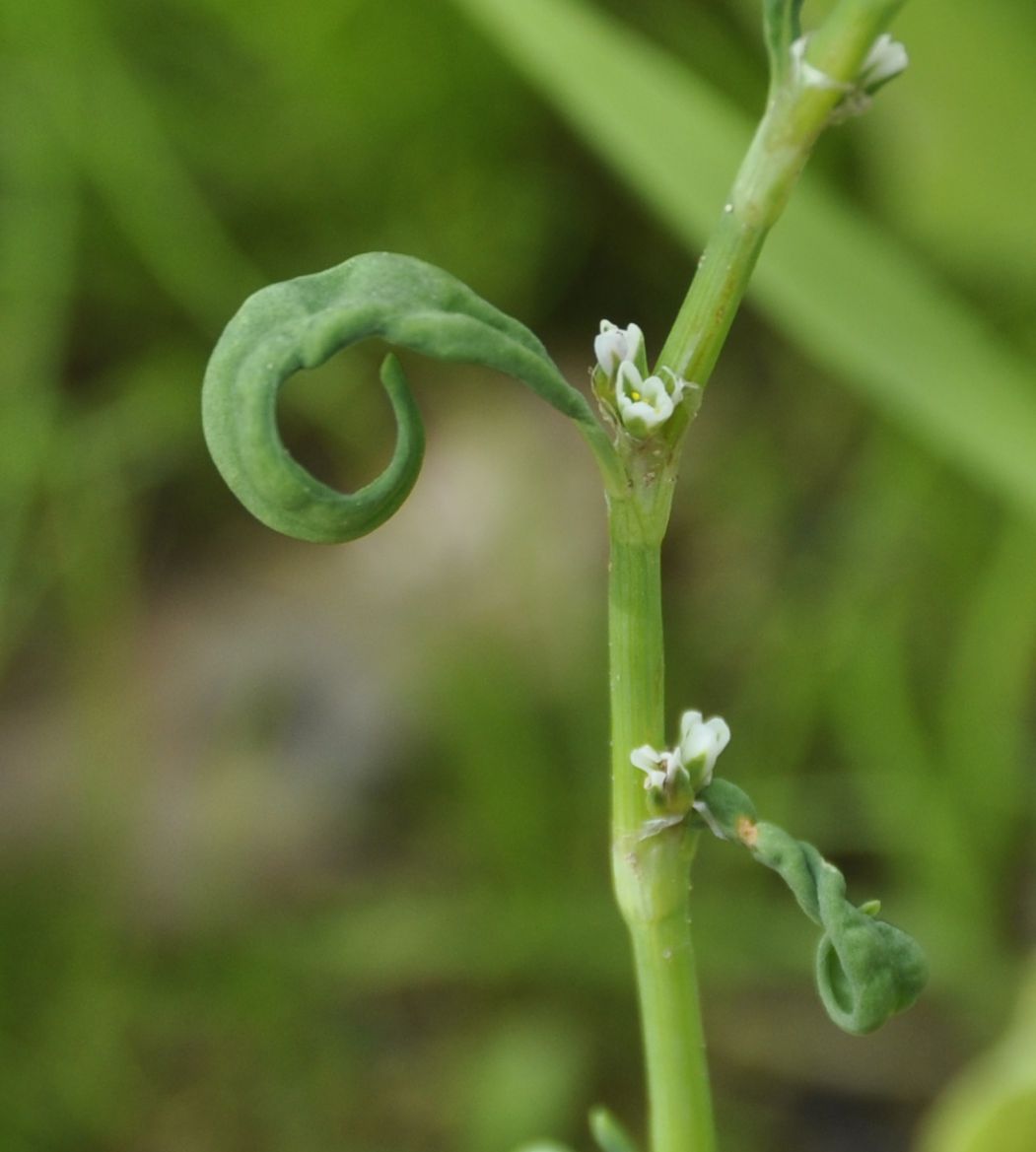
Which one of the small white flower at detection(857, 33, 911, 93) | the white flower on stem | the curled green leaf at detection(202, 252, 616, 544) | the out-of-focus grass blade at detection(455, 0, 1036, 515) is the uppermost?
the small white flower at detection(857, 33, 911, 93)

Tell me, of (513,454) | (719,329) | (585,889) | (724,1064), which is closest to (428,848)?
(585,889)

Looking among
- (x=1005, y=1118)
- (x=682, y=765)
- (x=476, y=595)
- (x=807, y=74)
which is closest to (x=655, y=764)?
(x=682, y=765)

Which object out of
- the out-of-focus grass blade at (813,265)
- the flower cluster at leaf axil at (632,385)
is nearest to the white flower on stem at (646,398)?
the flower cluster at leaf axil at (632,385)

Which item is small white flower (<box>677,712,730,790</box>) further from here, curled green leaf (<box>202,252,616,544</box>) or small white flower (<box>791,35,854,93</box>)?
small white flower (<box>791,35,854,93</box>)

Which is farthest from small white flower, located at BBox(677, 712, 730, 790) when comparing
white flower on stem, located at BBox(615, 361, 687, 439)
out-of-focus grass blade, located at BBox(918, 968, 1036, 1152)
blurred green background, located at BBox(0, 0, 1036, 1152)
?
blurred green background, located at BBox(0, 0, 1036, 1152)

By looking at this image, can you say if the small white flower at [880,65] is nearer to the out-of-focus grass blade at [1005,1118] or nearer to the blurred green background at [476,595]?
the out-of-focus grass blade at [1005,1118]

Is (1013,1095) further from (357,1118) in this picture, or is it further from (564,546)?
(564,546)
